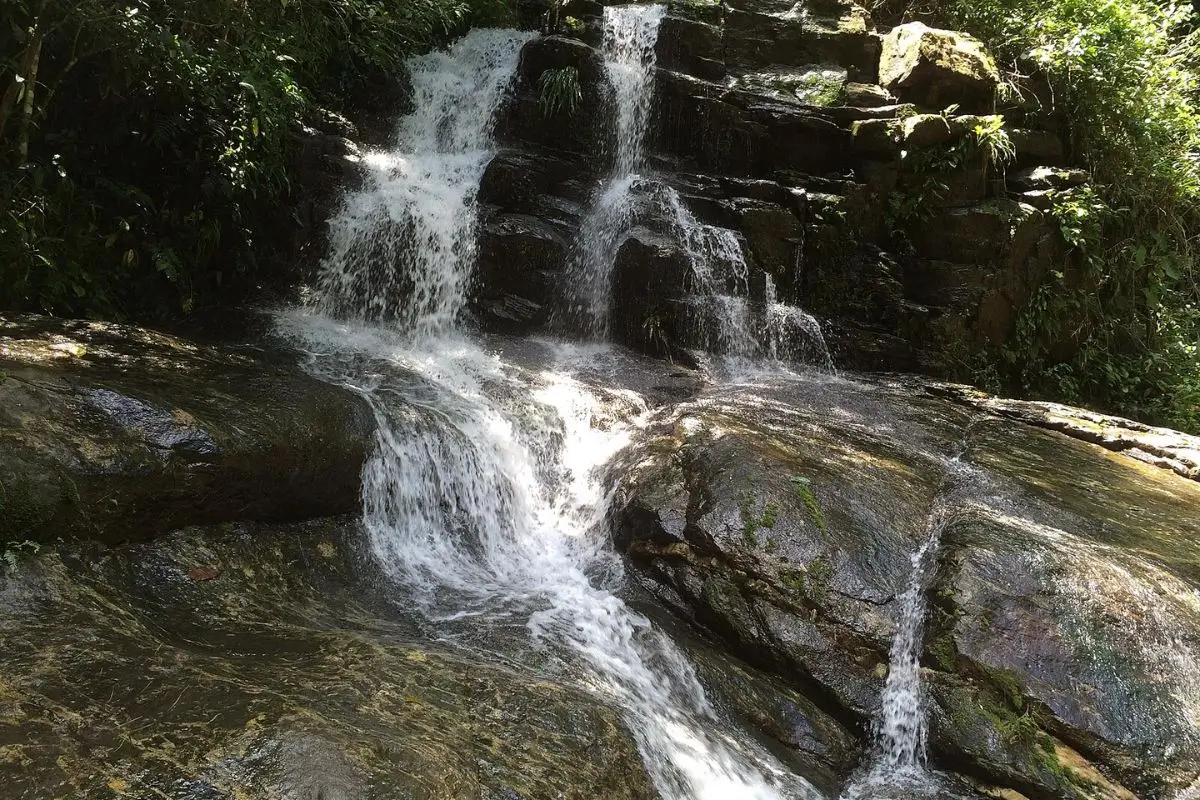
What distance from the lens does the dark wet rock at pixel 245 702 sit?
77.3 inches

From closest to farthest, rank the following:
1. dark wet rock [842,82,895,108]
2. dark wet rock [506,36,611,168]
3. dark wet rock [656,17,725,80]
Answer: dark wet rock [842,82,895,108], dark wet rock [506,36,611,168], dark wet rock [656,17,725,80]

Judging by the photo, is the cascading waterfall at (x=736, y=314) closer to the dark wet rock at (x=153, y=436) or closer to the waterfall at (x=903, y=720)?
the waterfall at (x=903, y=720)

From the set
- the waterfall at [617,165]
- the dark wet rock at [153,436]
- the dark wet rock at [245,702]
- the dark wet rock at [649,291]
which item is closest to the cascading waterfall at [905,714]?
the dark wet rock at [245,702]

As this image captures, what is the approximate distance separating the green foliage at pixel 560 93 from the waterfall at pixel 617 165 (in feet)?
2.27

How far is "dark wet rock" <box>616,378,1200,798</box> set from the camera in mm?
3412

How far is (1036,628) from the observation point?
3.71 meters

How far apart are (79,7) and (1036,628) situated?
289 inches

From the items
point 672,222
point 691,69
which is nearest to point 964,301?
point 672,222

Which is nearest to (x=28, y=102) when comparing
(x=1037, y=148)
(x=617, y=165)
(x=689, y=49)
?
(x=617, y=165)

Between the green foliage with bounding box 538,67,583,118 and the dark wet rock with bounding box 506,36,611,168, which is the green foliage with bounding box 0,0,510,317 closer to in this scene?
the dark wet rock with bounding box 506,36,611,168

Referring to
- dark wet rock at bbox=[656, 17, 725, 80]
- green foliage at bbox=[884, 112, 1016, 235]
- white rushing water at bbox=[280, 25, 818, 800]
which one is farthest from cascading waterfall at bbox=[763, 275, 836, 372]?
dark wet rock at bbox=[656, 17, 725, 80]

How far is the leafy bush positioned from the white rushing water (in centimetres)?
698

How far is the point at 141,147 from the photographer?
641 cm

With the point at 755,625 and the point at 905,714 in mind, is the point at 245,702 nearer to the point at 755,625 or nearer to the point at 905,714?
the point at 755,625
